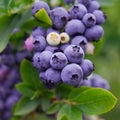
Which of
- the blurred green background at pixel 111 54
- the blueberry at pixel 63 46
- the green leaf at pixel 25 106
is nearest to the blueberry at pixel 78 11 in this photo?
the blueberry at pixel 63 46

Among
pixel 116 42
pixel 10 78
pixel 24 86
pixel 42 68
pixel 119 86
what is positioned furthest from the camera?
pixel 119 86

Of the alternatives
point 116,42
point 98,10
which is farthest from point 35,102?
point 116,42

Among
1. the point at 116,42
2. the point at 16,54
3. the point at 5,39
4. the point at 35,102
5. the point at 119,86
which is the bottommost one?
the point at 119,86

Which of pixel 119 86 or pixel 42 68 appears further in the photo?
pixel 119 86

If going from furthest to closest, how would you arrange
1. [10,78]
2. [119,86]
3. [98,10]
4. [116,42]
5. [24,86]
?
[119,86], [116,42], [10,78], [24,86], [98,10]

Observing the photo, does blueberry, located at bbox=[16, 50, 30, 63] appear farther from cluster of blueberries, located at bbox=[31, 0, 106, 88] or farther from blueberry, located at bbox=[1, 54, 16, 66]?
cluster of blueberries, located at bbox=[31, 0, 106, 88]

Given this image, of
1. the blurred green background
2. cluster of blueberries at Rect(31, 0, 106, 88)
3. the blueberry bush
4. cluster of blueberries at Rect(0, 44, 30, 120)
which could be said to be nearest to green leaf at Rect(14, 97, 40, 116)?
the blueberry bush

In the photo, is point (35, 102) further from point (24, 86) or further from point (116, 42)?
point (116, 42)
